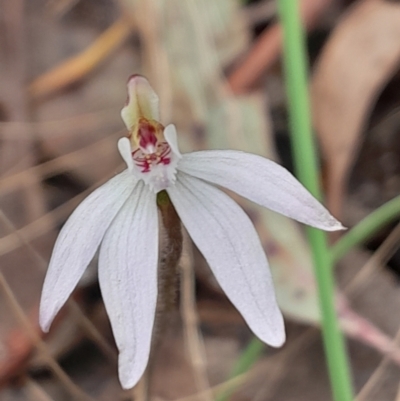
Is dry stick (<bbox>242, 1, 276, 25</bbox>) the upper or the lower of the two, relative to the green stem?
upper

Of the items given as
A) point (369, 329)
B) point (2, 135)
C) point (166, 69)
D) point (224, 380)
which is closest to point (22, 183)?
point (2, 135)

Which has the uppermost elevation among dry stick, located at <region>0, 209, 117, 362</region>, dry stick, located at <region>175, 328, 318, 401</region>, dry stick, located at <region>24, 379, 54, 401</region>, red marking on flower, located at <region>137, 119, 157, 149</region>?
red marking on flower, located at <region>137, 119, 157, 149</region>

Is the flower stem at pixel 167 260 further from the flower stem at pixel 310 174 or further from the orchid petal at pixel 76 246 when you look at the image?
the flower stem at pixel 310 174

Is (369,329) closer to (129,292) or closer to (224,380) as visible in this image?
(224,380)

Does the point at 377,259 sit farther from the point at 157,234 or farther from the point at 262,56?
the point at 157,234

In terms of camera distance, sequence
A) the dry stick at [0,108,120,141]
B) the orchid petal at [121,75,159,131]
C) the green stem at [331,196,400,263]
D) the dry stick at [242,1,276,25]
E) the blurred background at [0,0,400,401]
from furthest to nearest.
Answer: the dry stick at [242,1,276,25], the dry stick at [0,108,120,141], the blurred background at [0,0,400,401], the green stem at [331,196,400,263], the orchid petal at [121,75,159,131]

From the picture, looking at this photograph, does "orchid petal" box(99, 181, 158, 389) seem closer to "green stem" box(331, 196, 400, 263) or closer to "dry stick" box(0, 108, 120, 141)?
"green stem" box(331, 196, 400, 263)

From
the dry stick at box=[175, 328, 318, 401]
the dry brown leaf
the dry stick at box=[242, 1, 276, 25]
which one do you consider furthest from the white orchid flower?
the dry stick at box=[242, 1, 276, 25]
